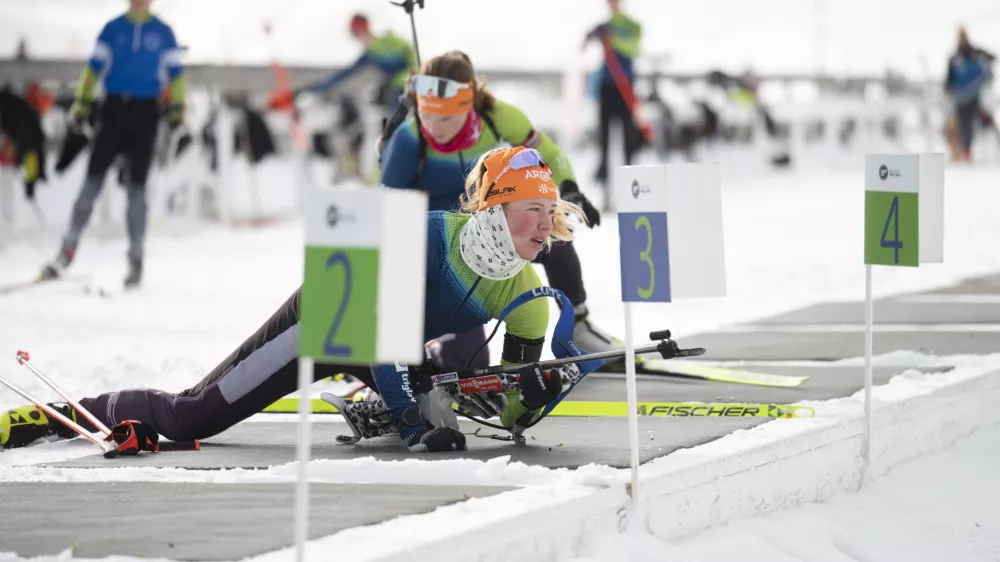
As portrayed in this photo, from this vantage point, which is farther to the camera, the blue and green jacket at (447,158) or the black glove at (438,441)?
the blue and green jacket at (447,158)

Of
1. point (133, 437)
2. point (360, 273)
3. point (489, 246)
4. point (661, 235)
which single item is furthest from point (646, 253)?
point (133, 437)

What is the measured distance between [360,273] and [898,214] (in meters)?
2.46

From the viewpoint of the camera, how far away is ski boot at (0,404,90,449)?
450 centimetres

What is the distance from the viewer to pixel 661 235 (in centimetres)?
363

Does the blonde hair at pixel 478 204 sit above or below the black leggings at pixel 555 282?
above

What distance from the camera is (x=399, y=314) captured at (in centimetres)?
277

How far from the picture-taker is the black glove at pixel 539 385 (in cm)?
404

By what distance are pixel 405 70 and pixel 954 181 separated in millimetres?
9232

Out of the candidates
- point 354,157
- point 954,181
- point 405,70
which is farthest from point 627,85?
point 954,181

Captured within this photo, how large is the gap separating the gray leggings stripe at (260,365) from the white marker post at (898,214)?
6.19ft

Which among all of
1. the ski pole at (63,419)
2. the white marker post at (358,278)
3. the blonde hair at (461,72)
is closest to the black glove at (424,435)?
the ski pole at (63,419)

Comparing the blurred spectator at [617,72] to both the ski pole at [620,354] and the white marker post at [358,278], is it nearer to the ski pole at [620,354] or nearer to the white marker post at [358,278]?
the ski pole at [620,354]

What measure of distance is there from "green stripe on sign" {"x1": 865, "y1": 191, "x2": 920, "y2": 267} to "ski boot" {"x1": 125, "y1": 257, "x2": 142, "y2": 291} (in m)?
6.05

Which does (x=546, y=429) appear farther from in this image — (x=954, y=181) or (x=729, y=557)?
(x=954, y=181)
